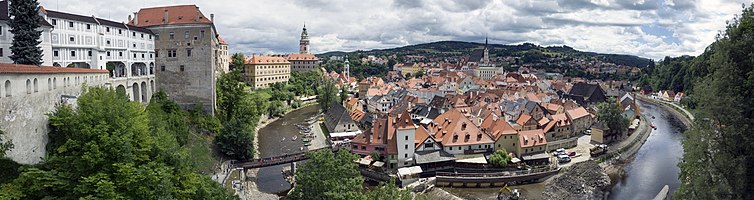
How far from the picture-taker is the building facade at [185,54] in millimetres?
29078

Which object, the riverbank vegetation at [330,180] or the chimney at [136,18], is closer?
the riverbank vegetation at [330,180]

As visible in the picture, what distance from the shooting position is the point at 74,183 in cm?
1224

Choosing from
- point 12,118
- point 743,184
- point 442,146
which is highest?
point 12,118

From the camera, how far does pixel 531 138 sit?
28828 millimetres

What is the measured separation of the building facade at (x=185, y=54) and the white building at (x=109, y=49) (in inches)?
30.2

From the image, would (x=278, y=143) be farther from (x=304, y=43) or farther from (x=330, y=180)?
(x=304, y=43)

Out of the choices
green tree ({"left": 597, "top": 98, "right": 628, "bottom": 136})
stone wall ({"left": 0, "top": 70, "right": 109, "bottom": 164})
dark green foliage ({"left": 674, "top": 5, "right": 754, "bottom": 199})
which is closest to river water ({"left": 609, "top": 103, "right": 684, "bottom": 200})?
green tree ({"left": 597, "top": 98, "right": 628, "bottom": 136})

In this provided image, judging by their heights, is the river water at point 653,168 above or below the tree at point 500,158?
below

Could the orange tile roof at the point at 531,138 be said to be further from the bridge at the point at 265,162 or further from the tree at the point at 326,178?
the tree at the point at 326,178

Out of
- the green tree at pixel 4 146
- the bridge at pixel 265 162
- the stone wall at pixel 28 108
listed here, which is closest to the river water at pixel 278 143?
the bridge at pixel 265 162

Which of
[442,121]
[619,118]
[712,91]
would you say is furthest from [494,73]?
[712,91]

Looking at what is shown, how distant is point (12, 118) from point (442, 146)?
20582 mm

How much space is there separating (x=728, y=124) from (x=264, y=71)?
6111cm

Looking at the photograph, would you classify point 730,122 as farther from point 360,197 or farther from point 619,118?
point 619,118
